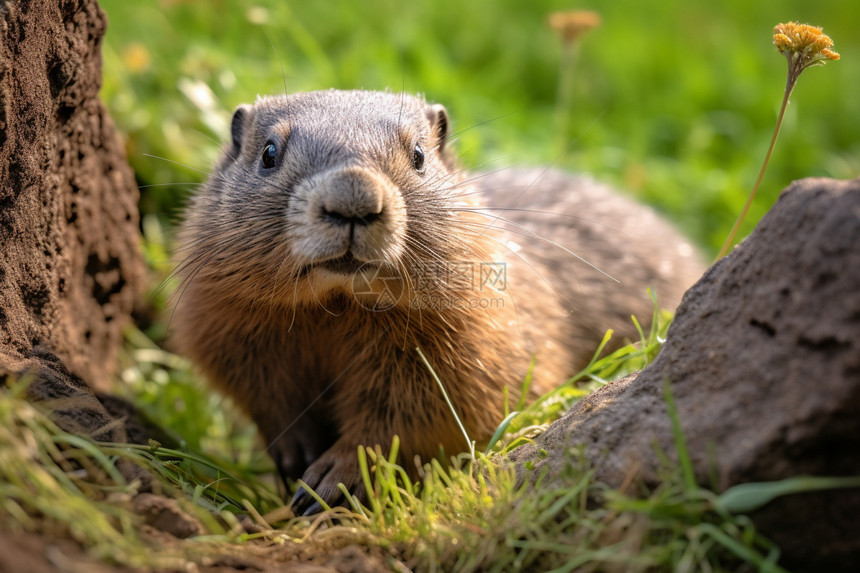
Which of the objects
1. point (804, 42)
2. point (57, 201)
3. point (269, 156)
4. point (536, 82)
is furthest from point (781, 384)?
point (536, 82)

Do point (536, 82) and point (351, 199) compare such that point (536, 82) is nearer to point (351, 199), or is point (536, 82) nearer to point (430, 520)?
point (351, 199)

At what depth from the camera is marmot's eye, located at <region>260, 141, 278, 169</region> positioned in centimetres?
370

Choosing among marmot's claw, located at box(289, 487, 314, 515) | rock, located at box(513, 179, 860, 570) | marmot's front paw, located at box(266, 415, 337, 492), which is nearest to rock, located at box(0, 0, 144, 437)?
marmot's claw, located at box(289, 487, 314, 515)

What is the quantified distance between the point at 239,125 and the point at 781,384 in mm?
3008

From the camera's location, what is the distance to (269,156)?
12.2 feet

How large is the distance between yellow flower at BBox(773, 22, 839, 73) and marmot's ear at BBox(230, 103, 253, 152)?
2.55 m

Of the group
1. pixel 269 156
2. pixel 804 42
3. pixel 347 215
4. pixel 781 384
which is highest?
pixel 804 42

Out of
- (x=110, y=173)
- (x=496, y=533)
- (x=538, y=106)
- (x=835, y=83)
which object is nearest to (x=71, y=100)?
(x=110, y=173)

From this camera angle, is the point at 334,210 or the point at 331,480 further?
the point at 331,480

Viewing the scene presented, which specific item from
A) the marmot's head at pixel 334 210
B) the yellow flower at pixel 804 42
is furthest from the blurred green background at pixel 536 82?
the yellow flower at pixel 804 42

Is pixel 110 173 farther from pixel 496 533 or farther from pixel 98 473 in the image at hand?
pixel 496 533

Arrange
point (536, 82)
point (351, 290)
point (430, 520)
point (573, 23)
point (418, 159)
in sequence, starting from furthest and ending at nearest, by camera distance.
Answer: point (536, 82), point (573, 23), point (418, 159), point (351, 290), point (430, 520)

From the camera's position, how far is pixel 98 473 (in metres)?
2.63

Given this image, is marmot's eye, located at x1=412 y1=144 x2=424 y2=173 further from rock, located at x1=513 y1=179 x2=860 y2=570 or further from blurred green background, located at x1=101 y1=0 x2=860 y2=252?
rock, located at x1=513 y1=179 x2=860 y2=570
